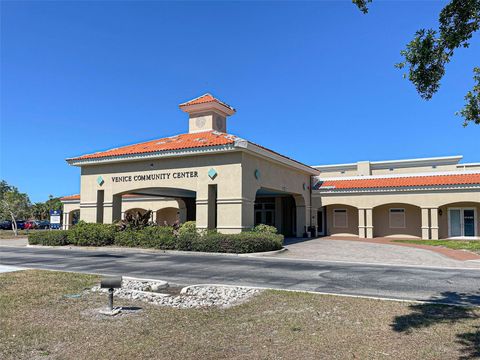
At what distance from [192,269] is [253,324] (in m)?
7.16

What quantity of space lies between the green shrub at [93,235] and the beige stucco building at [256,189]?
2.86m

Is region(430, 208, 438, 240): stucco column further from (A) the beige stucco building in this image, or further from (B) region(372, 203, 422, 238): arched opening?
(B) region(372, 203, 422, 238): arched opening

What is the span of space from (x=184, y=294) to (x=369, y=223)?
24.4m

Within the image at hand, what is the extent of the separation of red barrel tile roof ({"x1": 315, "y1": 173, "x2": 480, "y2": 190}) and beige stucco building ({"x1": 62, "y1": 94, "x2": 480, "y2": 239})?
0.07 metres

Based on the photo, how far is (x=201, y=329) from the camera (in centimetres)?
668

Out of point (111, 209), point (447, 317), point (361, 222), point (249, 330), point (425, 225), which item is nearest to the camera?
point (249, 330)

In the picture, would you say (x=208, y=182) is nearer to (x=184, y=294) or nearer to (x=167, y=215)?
(x=184, y=294)

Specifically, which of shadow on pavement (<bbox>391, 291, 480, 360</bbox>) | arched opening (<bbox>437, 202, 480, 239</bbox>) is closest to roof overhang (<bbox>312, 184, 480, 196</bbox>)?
arched opening (<bbox>437, 202, 480, 239</bbox>)

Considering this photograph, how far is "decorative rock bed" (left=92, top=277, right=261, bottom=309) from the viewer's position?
8602 mm

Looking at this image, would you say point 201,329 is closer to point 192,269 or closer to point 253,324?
point 253,324

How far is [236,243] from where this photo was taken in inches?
757

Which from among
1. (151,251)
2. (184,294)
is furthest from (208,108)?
(184,294)

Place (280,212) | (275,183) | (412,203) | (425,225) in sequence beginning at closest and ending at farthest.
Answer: (275,183)
(425,225)
(412,203)
(280,212)

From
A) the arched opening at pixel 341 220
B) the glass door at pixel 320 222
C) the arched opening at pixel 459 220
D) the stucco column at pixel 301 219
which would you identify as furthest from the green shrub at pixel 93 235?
the arched opening at pixel 459 220
